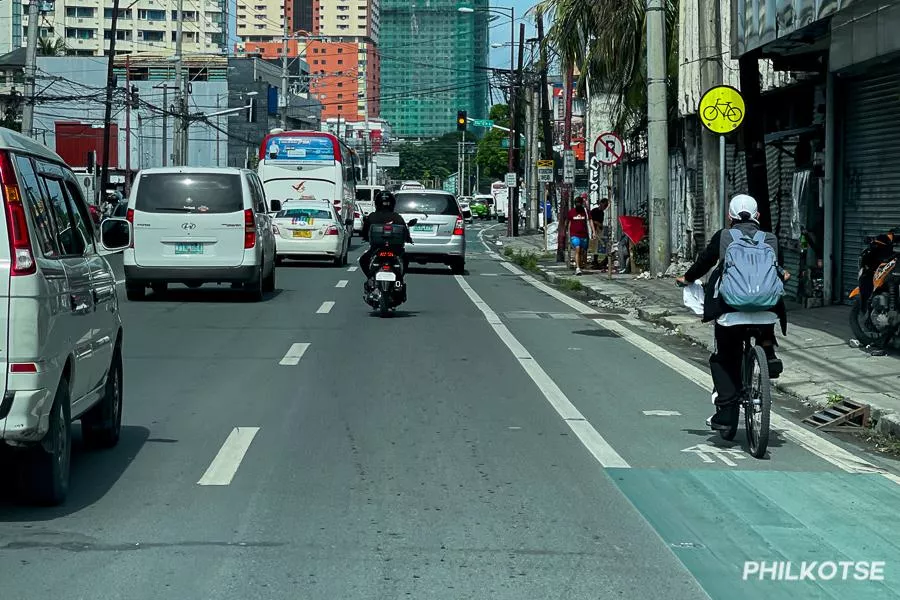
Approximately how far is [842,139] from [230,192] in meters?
9.38

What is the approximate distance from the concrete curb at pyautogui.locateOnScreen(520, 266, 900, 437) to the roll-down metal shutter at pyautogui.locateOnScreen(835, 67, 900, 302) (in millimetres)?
2639

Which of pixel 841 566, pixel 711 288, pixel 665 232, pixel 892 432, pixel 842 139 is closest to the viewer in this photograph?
pixel 841 566

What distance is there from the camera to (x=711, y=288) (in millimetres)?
9320

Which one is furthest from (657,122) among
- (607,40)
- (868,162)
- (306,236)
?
(306,236)

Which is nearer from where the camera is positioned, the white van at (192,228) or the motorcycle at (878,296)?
the motorcycle at (878,296)

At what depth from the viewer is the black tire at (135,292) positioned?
71.4 ft

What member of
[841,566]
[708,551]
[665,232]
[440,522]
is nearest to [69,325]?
[440,522]

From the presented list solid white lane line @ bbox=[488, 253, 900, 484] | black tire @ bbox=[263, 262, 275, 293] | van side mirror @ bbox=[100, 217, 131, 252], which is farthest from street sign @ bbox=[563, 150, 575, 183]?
Result: van side mirror @ bbox=[100, 217, 131, 252]

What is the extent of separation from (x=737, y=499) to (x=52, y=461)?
3.70 m

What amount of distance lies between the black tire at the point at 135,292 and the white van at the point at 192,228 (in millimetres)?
162

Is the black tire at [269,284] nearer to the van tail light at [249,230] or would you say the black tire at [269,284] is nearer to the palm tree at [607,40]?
the van tail light at [249,230]

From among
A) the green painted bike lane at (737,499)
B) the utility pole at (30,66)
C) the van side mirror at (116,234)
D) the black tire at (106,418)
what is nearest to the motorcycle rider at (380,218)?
the green painted bike lane at (737,499)

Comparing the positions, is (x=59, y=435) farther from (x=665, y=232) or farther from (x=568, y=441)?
(x=665, y=232)

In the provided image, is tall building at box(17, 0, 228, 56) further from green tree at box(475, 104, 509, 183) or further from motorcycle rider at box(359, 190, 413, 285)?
motorcycle rider at box(359, 190, 413, 285)
